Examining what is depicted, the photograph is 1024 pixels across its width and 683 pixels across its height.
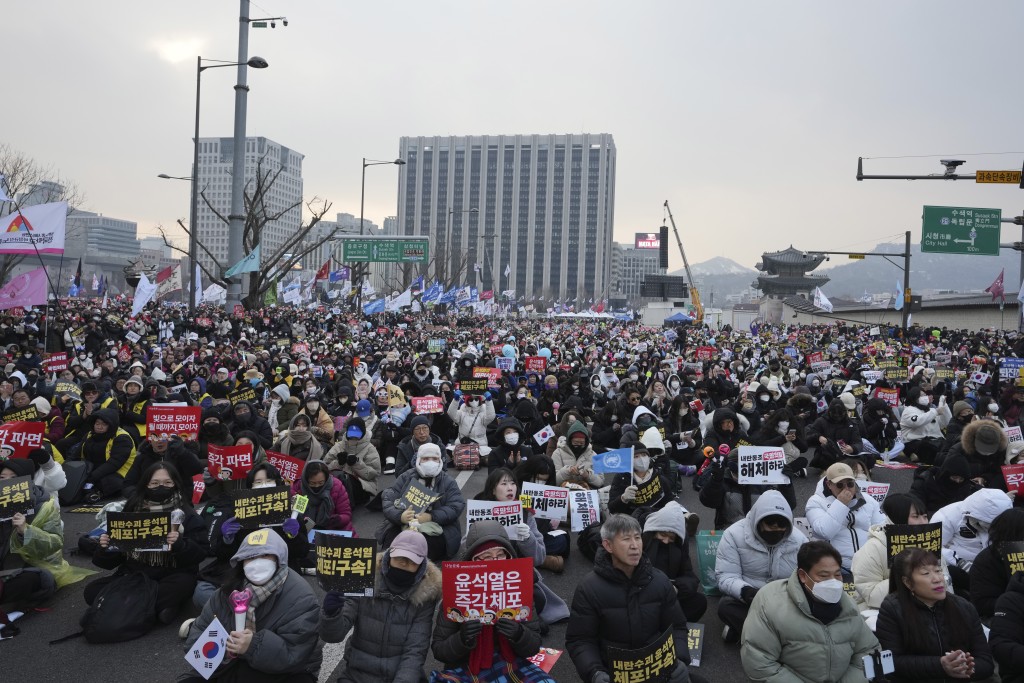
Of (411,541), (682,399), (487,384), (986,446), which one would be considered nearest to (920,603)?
(411,541)

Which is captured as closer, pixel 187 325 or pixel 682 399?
pixel 682 399

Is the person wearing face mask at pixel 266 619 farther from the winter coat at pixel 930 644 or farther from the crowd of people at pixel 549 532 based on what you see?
the winter coat at pixel 930 644

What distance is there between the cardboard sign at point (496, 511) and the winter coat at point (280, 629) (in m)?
1.92

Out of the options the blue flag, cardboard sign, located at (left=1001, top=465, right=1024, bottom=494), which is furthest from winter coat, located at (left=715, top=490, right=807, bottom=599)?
cardboard sign, located at (left=1001, top=465, right=1024, bottom=494)

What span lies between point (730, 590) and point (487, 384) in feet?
33.9

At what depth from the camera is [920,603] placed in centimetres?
430

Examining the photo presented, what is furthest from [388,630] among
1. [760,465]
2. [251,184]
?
[251,184]

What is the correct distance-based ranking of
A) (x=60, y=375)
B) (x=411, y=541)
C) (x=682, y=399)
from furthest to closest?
(x=60, y=375), (x=682, y=399), (x=411, y=541)

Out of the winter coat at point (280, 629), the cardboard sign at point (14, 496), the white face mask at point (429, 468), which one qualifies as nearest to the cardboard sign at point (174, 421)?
the cardboard sign at point (14, 496)

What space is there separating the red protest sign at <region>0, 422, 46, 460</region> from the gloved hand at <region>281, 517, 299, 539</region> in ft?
11.4

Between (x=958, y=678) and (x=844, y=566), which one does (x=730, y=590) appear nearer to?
(x=844, y=566)

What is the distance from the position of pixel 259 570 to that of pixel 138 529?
1857 millimetres

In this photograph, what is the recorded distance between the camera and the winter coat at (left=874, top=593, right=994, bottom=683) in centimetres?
418

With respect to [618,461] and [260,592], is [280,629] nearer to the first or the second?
[260,592]
